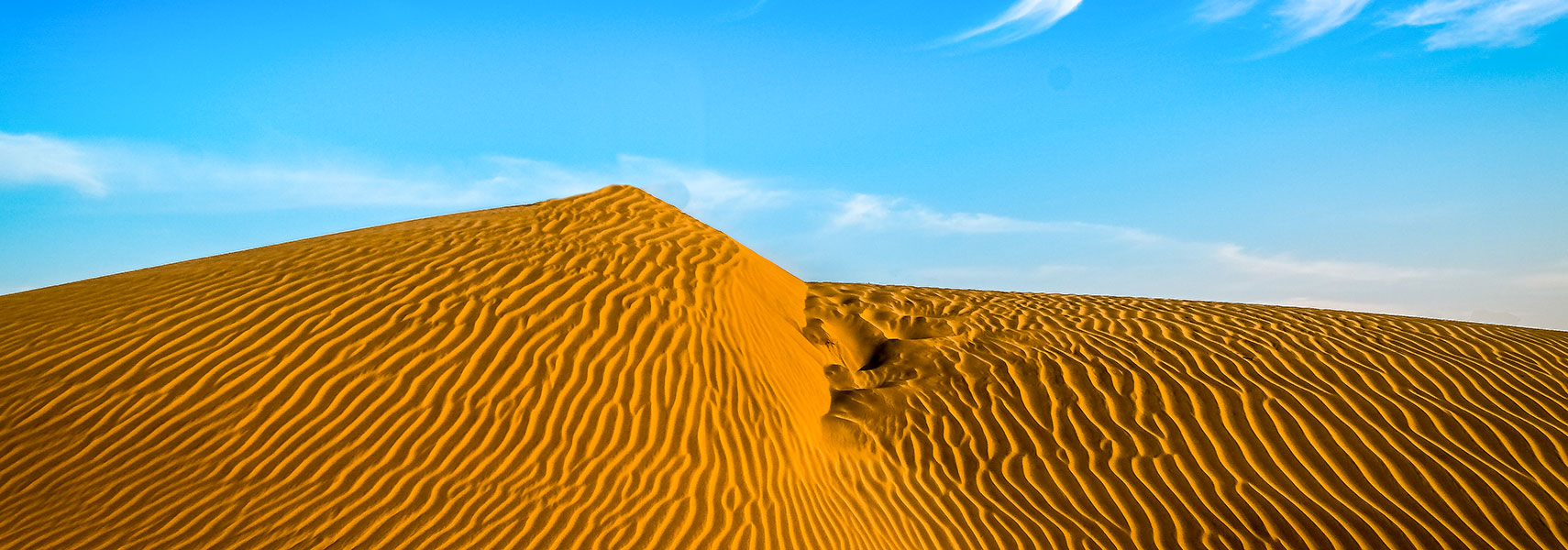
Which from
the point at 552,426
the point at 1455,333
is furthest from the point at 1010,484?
the point at 1455,333

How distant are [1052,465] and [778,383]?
2456 mm

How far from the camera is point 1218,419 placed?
7562 mm

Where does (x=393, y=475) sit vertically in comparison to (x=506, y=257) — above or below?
below

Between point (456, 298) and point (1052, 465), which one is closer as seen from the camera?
point (1052, 465)

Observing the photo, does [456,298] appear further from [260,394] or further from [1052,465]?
[1052,465]

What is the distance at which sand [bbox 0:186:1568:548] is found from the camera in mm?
5770

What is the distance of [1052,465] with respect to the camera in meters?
7.00

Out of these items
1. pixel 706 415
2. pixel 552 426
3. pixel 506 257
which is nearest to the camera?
pixel 552 426

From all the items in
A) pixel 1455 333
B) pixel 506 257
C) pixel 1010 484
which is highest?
pixel 506 257

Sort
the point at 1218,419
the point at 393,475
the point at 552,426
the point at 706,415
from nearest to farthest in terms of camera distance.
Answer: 1. the point at 393,475
2. the point at 552,426
3. the point at 706,415
4. the point at 1218,419

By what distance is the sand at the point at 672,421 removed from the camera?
18.9 ft

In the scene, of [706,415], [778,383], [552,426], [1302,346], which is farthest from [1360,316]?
[552,426]

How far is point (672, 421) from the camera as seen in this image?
674cm

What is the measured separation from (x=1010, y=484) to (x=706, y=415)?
2.50 meters
